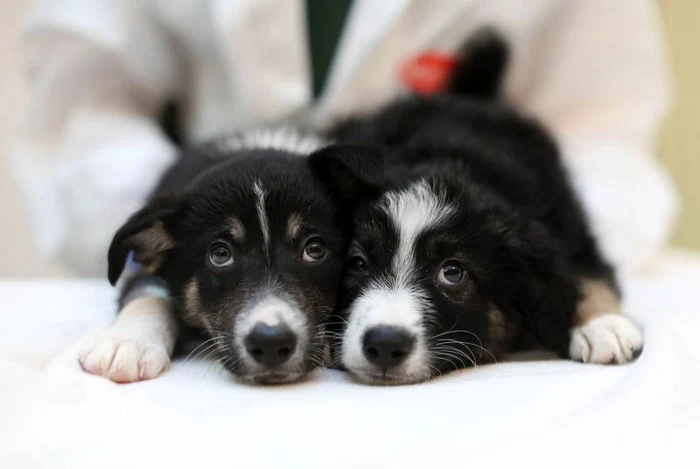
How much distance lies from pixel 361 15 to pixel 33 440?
9.17 feet

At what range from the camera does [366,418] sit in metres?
1.72

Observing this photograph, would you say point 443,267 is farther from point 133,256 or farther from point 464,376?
point 133,256

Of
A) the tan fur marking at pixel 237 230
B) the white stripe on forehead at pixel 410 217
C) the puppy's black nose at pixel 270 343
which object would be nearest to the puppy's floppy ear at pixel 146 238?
the tan fur marking at pixel 237 230

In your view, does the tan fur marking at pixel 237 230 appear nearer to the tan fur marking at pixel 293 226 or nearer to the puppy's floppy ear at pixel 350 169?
the tan fur marking at pixel 293 226

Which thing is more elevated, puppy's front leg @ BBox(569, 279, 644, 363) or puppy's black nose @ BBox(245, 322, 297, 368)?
puppy's front leg @ BBox(569, 279, 644, 363)

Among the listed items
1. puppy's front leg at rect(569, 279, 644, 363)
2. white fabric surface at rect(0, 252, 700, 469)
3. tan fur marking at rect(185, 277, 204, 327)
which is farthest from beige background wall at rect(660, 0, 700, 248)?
tan fur marking at rect(185, 277, 204, 327)

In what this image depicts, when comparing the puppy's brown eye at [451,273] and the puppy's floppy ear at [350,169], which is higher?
the puppy's floppy ear at [350,169]

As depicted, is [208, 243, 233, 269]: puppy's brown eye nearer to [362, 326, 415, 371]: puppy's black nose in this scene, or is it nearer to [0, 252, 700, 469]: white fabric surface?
[0, 252, 700, 469]: white fabric surface

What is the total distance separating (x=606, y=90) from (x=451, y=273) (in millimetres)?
2362

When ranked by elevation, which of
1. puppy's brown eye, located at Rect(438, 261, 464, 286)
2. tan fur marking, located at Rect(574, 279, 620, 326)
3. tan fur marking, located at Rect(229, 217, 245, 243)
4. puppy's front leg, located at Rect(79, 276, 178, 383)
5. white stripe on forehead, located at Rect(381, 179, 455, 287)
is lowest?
puppy's front leg, located at Rect(79, 276, 178, 383)

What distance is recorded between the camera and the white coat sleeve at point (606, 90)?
3939 millimetres

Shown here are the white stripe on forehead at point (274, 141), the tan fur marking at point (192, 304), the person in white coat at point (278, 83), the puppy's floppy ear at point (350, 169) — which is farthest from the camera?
the person in white coat at point (278, 83)

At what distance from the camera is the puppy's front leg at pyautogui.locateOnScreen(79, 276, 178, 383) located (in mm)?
2037

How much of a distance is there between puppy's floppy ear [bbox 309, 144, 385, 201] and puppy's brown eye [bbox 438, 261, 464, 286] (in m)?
0.33
